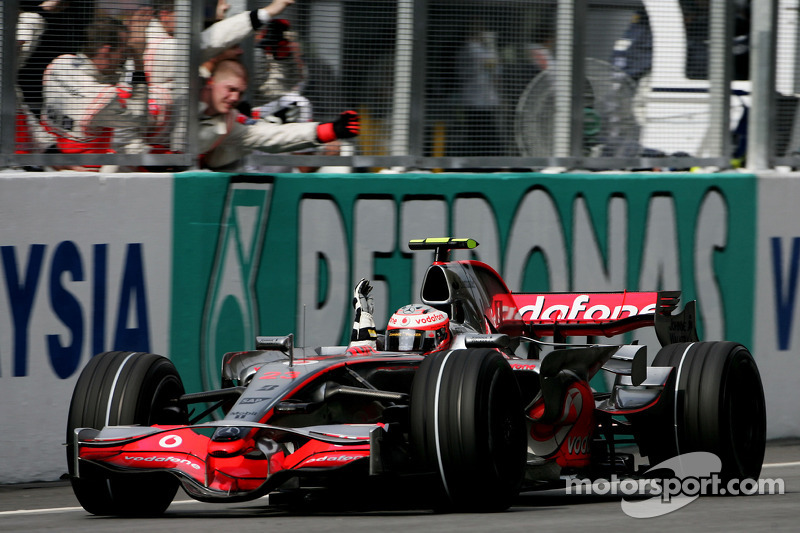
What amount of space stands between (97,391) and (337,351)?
1592 mm

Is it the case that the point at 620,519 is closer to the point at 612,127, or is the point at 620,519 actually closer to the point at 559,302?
the point at 559,302

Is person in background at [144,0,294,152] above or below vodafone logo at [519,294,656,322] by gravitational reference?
above

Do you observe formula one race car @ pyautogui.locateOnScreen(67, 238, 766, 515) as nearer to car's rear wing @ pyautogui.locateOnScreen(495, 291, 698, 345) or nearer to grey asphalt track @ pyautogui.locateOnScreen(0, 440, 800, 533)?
car's rear wing @ pyautogui.locateOnScreen(495, 291, 698, 345)

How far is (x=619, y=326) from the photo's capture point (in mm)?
8602

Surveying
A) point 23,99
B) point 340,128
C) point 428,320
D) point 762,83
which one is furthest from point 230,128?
point 762,83

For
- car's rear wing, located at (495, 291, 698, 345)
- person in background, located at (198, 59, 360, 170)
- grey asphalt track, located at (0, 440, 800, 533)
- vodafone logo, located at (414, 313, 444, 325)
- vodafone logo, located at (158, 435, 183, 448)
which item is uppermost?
person in background, located at (198, 59, 360, 170)

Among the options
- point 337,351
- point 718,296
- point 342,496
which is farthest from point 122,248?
point 718,296

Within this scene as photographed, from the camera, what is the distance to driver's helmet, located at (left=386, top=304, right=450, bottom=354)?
25.0ft

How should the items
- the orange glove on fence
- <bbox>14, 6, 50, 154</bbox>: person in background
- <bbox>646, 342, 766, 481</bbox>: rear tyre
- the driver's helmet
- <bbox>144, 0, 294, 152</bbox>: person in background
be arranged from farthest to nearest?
the orange glove on fence, <bbox>144, 0, 294, 152</bbox>: person in background, <bbox>14, 6, 50, 154</bbox>: person in background, <bbox>646, 342, 766, 481</bbox>: rear tyre, the driver's helmet

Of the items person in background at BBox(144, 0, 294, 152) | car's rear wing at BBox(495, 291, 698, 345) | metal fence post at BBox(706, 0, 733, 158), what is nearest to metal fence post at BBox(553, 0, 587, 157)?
metal fence post at BBox(706, 0, 733, 158)

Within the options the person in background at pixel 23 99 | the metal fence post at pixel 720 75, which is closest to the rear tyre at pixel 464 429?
the person in background at pixel 23 99

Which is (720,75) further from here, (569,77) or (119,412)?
(119,412)

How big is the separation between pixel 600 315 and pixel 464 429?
2.60m

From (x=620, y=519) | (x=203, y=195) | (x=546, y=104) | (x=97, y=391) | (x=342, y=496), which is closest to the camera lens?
(x=620, y=519)
